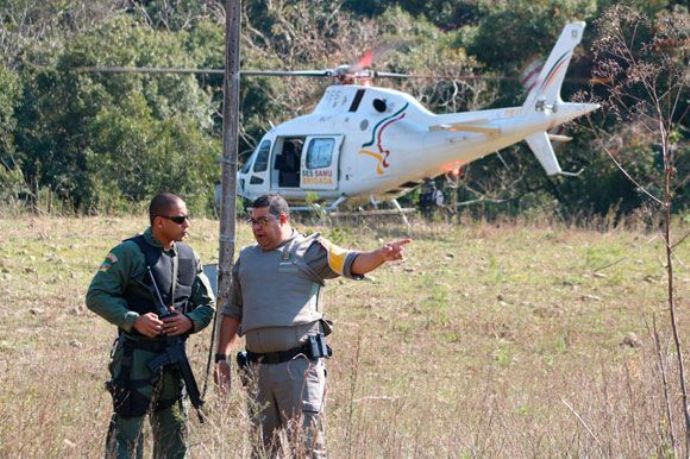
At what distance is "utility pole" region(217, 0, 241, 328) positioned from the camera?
7407 millimetres

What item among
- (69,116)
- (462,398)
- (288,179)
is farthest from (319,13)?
(462,398)

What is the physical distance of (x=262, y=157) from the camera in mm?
24141

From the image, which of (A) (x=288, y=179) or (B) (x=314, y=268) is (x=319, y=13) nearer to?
(A) (x=288, y=179)

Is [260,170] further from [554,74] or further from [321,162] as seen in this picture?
[554,74]

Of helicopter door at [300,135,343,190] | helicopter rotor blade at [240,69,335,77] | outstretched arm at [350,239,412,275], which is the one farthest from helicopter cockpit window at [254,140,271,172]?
outstretched arm at [350,239,412,275]

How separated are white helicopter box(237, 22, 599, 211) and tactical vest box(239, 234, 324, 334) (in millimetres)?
15179

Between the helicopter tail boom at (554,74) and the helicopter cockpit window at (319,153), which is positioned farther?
the helicopter cockpit window at (319,153)

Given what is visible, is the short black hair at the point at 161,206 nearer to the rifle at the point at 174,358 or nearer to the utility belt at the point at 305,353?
the rifle at the point at 174,358

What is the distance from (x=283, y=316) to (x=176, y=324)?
0.57m

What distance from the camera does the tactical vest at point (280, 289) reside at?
20.9 feet

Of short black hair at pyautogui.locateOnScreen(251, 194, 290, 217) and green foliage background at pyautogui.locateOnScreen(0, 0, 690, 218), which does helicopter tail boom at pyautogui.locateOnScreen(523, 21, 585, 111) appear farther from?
short black hair at pyautogui.locateOnScreen(251, 194, 290, 217)

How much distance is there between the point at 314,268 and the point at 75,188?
68.1 feet

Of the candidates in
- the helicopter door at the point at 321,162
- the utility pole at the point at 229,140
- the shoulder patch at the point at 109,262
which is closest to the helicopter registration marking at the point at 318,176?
the helicopter door at the point at 321,162

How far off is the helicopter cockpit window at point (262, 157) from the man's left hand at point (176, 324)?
17505 mm
